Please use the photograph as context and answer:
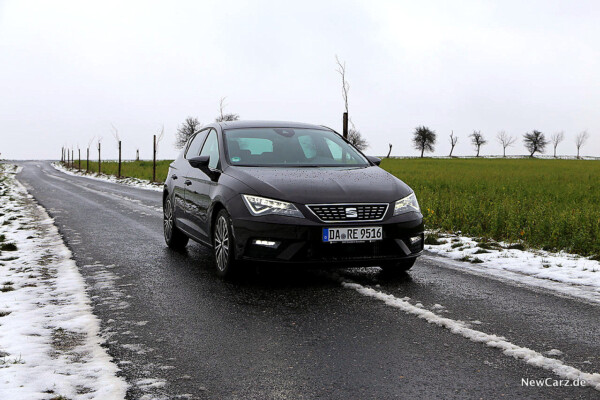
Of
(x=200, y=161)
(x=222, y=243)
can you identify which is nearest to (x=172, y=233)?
(x=200, y=161)

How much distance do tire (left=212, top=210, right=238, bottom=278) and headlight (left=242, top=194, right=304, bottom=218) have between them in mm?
340

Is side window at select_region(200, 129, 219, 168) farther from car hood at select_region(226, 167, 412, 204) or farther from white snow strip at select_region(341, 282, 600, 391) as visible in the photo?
white snow strip at select_region(341, 282, 600, 391)

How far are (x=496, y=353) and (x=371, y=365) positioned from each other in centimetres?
83

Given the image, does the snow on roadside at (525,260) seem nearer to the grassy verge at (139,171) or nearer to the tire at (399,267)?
the tire at (399,267)

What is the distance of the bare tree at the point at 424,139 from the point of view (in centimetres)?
12225

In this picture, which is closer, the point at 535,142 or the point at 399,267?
the point at 399,267

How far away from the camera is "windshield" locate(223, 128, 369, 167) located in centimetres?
633

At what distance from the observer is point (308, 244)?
5.18 m

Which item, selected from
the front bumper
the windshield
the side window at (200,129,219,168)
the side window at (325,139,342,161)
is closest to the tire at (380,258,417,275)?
the front bumper

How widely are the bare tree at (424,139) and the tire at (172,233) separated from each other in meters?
118

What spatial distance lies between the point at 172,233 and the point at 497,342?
524 centimetres

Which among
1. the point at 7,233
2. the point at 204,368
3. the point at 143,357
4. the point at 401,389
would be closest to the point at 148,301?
the point at 143,357

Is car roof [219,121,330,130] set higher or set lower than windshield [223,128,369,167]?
higher

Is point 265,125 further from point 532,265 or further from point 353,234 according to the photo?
point 532,265
